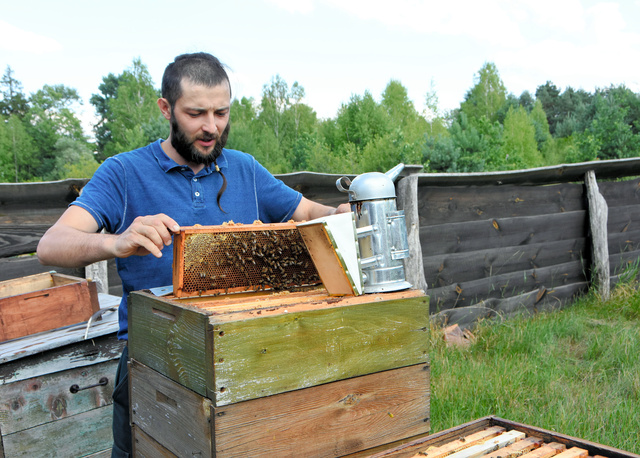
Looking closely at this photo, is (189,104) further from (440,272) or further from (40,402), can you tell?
(440,272)

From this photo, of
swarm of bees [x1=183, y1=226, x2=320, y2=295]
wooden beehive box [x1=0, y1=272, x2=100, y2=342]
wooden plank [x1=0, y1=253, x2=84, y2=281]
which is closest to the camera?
swarm of bees [x1=183, y1=226, x2=320, y2=295]

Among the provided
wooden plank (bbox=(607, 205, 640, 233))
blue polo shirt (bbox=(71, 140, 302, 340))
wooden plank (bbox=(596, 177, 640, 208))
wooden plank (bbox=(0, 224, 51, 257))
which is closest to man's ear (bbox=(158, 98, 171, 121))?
blue polo shirt (bbox=(71, 140, 302, 340))

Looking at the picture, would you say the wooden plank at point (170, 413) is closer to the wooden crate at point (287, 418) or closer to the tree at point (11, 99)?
the wooden crate at point (287, 418)

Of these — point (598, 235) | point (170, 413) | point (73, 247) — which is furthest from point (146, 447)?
point (598, 235)

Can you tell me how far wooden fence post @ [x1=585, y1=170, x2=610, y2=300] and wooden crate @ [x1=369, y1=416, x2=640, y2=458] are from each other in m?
5.14

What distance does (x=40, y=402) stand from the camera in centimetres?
214

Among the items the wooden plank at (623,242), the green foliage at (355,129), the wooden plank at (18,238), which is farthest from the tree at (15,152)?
the wooden plank at (623,242)

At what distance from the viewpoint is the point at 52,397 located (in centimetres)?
218

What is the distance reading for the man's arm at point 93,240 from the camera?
4.50 ft

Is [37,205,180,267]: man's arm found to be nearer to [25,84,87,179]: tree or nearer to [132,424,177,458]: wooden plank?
[132,424,177,458]: wooden plank

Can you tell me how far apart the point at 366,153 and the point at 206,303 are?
855 inches

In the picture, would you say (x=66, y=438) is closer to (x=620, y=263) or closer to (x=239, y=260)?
(x=239, y=260)

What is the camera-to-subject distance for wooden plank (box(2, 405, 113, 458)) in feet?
6.87

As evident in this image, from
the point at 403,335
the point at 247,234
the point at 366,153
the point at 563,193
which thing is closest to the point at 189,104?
the point at 247,234
